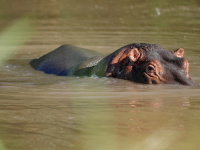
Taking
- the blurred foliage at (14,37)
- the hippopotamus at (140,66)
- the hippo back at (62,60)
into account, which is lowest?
the blurred foliage at (14,37)

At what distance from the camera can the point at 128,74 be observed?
310 inches

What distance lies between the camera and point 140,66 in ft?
25.4

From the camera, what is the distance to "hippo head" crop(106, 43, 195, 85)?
744 cm

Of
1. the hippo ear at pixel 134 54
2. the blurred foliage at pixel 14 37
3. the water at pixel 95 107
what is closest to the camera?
the water at pixel 95 107

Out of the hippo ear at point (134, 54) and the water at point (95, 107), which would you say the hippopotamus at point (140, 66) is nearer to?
the hippo ear at point (134, 54)

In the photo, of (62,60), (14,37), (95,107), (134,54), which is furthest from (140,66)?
(14,37)

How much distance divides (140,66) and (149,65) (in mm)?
192

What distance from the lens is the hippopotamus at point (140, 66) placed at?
7.45m

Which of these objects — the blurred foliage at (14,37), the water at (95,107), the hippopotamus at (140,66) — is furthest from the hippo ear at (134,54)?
the blurred foliage at (14,37)

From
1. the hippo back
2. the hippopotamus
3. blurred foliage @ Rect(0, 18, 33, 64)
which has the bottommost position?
blurred foliage @ Rect(0, 18, 33, 64)

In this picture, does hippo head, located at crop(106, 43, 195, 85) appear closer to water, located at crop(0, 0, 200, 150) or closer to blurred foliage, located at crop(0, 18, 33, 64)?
water, located at crop(0, 0, 200, 150)

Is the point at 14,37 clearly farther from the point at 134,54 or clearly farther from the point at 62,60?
the point at 134,54

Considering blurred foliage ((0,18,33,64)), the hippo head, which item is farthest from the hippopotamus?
blurred foliage ((0,18,33,64))

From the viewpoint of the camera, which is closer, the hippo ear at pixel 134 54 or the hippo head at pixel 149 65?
Result: the hippo head at pixel 149 65
